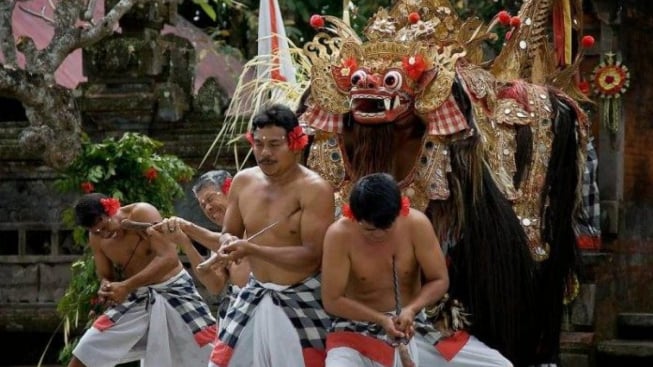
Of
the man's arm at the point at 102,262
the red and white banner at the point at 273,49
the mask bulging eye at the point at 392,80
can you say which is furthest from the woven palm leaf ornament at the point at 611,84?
the man's arm at the point at 102,262

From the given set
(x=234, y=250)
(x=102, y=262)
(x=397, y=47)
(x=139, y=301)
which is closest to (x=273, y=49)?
(x=102, y=262)

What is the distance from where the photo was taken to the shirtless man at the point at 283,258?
25.0ft

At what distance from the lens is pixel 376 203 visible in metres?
7.07

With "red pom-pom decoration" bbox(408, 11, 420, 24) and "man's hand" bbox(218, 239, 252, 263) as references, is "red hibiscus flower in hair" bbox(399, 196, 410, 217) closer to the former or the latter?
"man's hand" bbox(218, 239, 252, 263)

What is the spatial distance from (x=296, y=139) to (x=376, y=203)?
78 cm

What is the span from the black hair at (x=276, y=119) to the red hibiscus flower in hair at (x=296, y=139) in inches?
0.8

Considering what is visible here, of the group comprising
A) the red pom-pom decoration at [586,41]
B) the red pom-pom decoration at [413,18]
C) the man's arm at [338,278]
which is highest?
the red pom-pom decoration at [413,18]

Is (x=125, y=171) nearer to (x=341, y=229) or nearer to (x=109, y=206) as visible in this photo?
(x=109, y=206)

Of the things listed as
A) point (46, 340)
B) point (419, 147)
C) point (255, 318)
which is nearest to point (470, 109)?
point (419, 147)

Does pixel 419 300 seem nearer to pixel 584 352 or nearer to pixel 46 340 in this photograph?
pixel 584 352

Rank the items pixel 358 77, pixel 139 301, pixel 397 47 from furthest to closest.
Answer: pixel 139 301
pixel 397 47
pixel 358 77

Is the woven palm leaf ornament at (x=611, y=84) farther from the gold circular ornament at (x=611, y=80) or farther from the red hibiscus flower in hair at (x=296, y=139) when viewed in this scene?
the red hibiscus flower in hair at (x=296, y=139)

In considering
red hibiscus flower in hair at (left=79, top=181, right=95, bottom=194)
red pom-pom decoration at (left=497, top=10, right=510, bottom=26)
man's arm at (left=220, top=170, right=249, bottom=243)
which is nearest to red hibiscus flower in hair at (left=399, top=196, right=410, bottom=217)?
man's arm at (left=220, top=170, right=249, bottom=243)

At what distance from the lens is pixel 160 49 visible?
1300 cm
